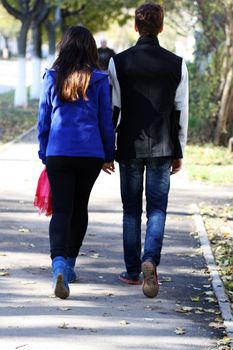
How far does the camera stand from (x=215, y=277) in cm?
793

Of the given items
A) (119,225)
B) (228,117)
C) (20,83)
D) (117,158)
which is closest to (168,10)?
(228,117)

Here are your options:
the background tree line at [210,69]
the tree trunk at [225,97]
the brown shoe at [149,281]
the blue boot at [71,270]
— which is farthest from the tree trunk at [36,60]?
the brown shoe at [149,281]

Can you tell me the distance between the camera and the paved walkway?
5.87 m

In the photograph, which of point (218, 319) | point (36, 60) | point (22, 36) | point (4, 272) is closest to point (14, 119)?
point (22, 36)

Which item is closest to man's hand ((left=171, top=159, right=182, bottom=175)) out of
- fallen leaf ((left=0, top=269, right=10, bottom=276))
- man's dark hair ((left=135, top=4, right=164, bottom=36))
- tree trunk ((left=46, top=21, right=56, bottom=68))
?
man's dark hair ((left=135, top=4, right=164, bottom=36))

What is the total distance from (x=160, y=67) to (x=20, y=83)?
24102 millimetres

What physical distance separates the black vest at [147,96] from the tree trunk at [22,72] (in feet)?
78.2

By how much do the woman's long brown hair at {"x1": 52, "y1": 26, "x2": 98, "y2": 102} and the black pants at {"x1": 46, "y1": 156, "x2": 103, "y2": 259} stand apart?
430mm

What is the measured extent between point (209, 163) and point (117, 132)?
9954mm

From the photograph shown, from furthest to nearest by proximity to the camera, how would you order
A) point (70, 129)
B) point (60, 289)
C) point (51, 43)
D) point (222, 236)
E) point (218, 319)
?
point (51, 43) < point (222, 236) < point (70, 129) < point (60, 289) < point (218, 319)

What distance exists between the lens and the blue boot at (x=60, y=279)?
21.9 feet

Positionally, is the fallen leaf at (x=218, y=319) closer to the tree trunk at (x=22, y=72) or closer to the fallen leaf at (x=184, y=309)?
the fallen leaf at (x=184, y=309)

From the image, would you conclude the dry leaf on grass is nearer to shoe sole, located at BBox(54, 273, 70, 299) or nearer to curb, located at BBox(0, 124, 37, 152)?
shoe sole, located at BBox(54, 273, 70, 299)

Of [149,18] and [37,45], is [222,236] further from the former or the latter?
[37,45]
